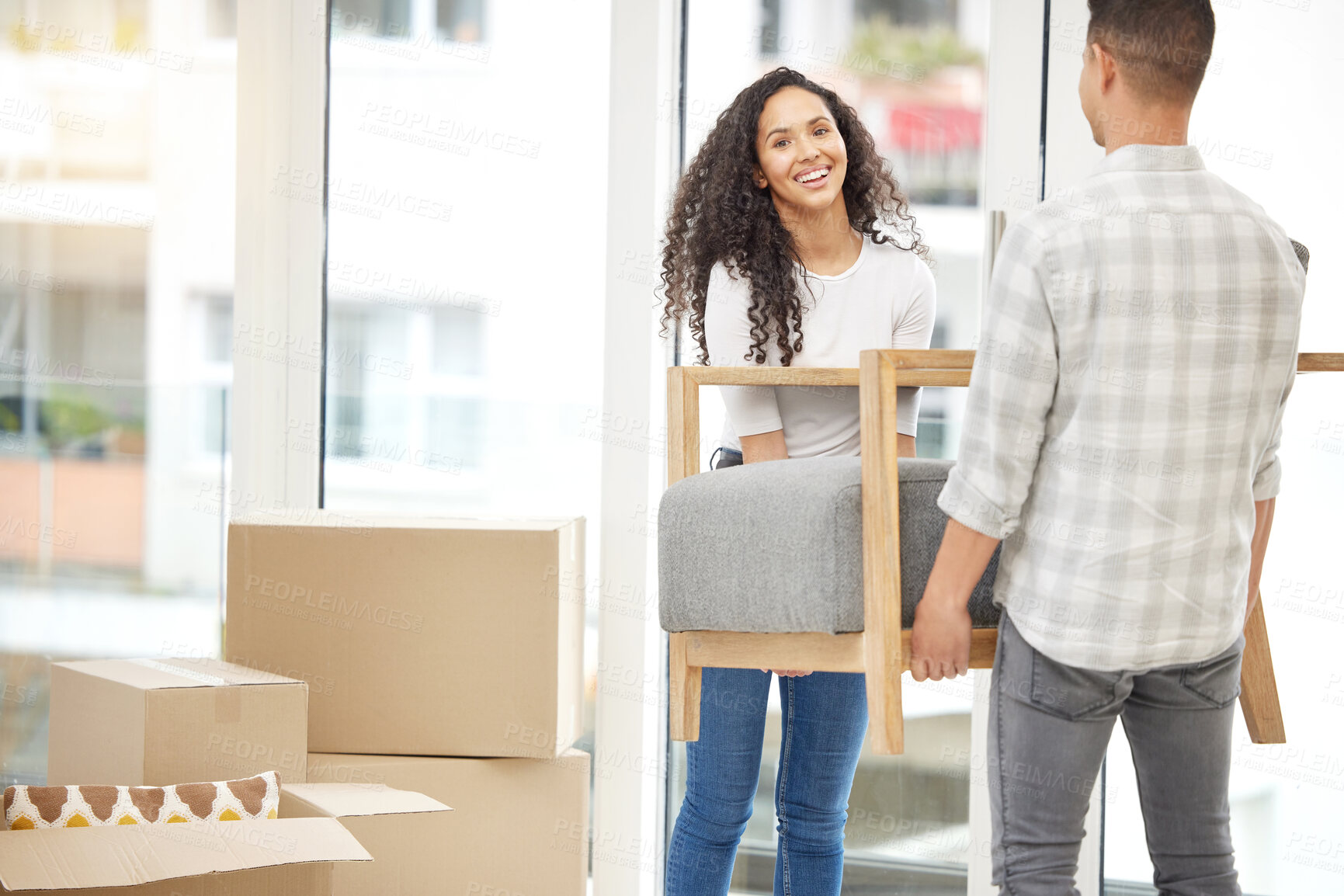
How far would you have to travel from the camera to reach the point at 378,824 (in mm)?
1538

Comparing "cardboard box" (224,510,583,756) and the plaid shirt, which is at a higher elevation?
the plaid shirt

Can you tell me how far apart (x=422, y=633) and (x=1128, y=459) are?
0.98 meters

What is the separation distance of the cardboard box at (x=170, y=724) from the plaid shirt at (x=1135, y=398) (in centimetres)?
87

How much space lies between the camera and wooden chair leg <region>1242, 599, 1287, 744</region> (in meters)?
1.21

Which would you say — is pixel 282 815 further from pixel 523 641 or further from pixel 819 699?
pixel 819 699

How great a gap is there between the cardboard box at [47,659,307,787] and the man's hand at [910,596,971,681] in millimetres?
762

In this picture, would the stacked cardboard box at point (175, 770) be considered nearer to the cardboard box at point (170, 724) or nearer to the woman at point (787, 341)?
the cardboard box at point (170, 724)

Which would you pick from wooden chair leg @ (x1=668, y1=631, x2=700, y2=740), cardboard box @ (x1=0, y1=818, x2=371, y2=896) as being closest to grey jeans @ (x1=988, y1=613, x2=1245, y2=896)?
wooden chair leg @ (x1=668, y1=631, x2=700, y2=740)

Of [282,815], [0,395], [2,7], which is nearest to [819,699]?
[282,815]

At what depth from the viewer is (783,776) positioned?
155cm

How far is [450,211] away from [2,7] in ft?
2.67

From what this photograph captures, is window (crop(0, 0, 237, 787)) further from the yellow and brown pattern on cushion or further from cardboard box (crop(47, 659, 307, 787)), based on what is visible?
the yellow and brown pattern on cushion

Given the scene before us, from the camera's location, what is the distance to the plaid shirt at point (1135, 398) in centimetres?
99

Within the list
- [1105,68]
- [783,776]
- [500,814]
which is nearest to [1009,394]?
[1105,68]
